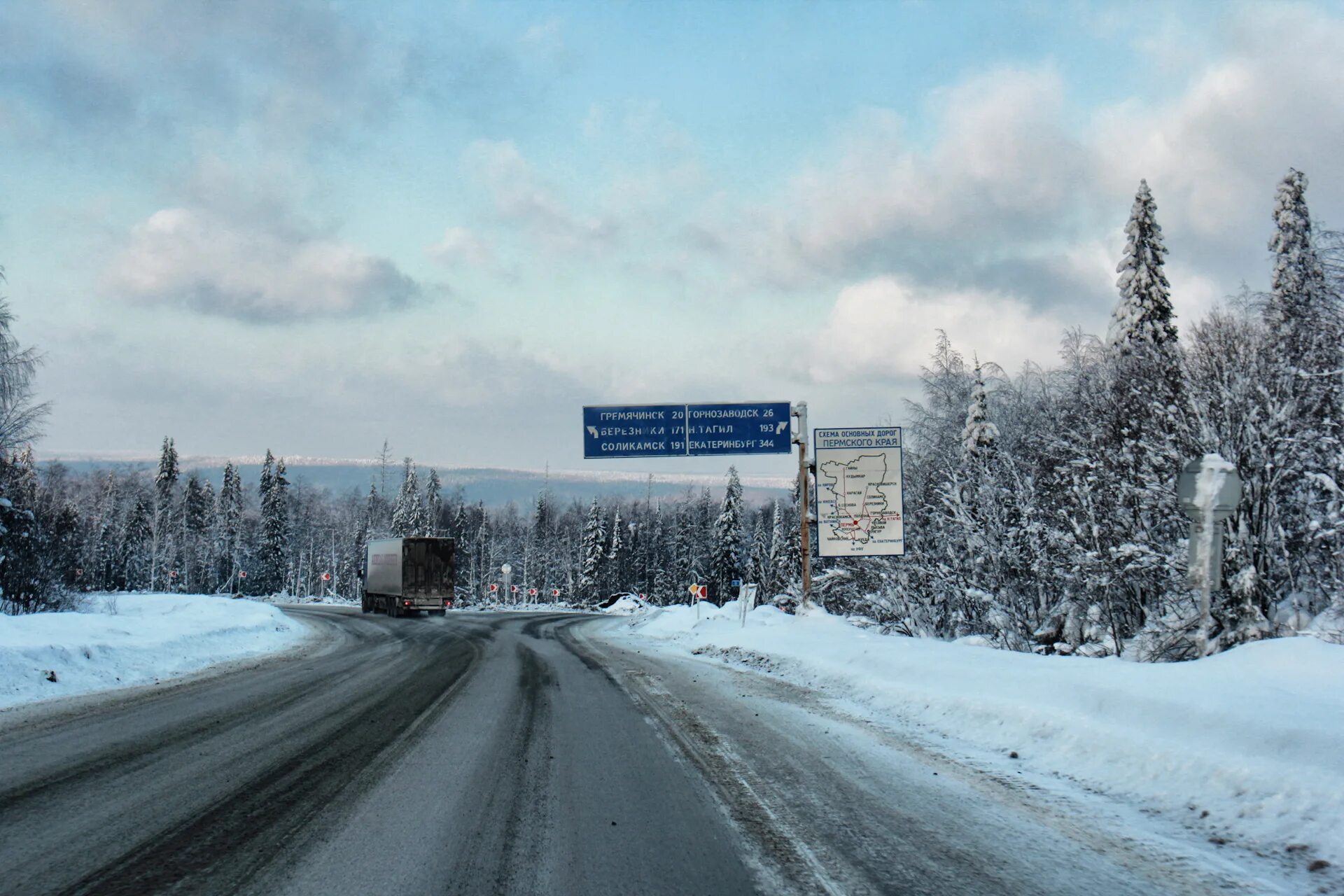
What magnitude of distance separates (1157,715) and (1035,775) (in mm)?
1287

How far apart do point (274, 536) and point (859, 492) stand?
286 ft

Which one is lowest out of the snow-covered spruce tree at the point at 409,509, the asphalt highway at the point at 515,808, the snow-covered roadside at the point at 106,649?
the snow-covered roadside at the point at 106,649

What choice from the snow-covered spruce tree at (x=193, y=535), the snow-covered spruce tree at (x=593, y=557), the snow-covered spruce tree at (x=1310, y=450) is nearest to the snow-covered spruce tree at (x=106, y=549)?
the snow-covered spruce tree at (x=193, y=535)

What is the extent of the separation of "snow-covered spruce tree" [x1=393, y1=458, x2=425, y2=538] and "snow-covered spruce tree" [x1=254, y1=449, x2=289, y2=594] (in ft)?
40.4

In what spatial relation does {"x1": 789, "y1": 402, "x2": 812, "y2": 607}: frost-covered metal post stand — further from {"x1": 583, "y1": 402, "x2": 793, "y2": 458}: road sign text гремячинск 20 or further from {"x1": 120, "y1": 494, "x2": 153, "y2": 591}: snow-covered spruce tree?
{"x1": 120, "y1": 494, "x2": 153, "y2": 591}: snow-covered spruce tree

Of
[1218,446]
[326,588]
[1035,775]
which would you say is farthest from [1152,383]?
[326,588]

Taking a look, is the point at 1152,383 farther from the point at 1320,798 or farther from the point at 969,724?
the point at 1320,798

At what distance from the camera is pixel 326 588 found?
114188 mm

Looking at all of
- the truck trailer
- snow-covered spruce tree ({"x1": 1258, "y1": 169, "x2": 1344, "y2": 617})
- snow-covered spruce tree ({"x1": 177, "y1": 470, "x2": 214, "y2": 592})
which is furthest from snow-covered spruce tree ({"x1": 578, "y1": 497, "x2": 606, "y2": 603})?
snow-covered spruce tree ({"x1": 1258, "y1": 169, "x2": 1344, "y2": 617})

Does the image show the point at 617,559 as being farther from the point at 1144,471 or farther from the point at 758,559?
the point at 1144,471

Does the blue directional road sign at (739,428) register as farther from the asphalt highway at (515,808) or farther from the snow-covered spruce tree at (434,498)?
the snow-covered spruce tree at (434,498)

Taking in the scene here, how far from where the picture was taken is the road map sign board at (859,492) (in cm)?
2262

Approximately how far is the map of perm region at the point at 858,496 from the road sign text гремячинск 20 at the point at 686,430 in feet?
5.50

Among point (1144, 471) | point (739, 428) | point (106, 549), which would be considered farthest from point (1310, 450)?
point (106, 549)
